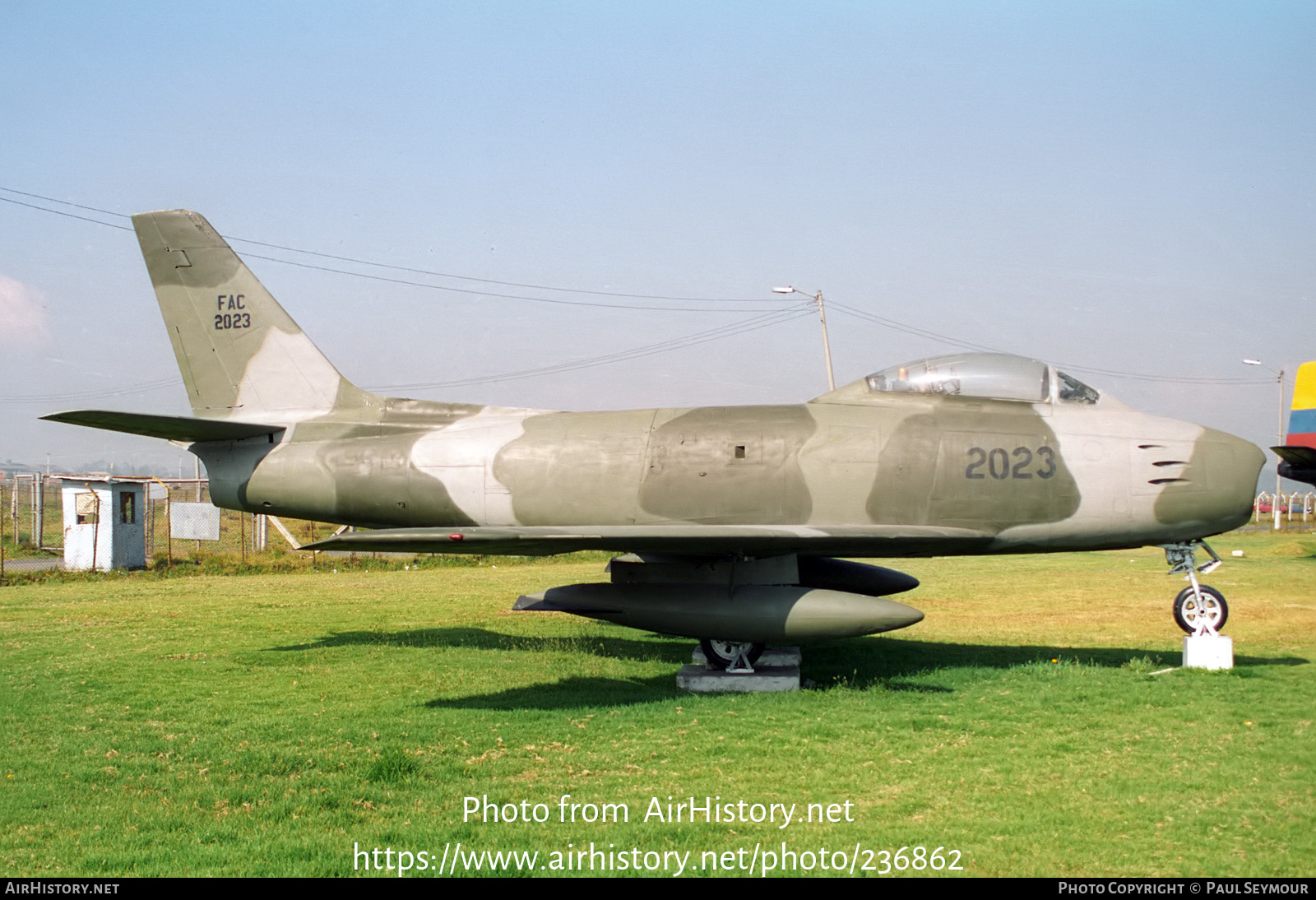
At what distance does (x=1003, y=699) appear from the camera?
872 centimetres

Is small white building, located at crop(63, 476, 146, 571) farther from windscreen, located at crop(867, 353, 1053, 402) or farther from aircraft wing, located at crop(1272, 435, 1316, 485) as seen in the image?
aircraft wing, located at crop(1272, 435, 1316, 485)

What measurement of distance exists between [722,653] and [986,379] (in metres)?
4.07

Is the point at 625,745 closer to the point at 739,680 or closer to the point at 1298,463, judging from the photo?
the point at 739,680

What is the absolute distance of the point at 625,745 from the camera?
24.7 ft

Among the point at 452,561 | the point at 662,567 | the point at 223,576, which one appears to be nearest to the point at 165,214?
the point at 662,567

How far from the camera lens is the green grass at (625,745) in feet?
17.4

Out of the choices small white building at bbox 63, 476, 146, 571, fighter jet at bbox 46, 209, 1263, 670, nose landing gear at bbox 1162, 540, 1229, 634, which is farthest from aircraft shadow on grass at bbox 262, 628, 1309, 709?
Result: small white building at bbox 63, 476, 146, 571

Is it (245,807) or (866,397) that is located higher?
(866,397)

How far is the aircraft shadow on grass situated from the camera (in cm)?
946

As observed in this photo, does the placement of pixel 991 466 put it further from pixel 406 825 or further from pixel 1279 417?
pixel 1279 417

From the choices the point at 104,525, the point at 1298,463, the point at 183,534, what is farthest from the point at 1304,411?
the point at 183,534

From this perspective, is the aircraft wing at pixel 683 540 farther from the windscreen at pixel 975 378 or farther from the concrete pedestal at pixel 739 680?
the windscreen at pixel 975 378

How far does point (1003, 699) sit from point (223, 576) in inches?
799
